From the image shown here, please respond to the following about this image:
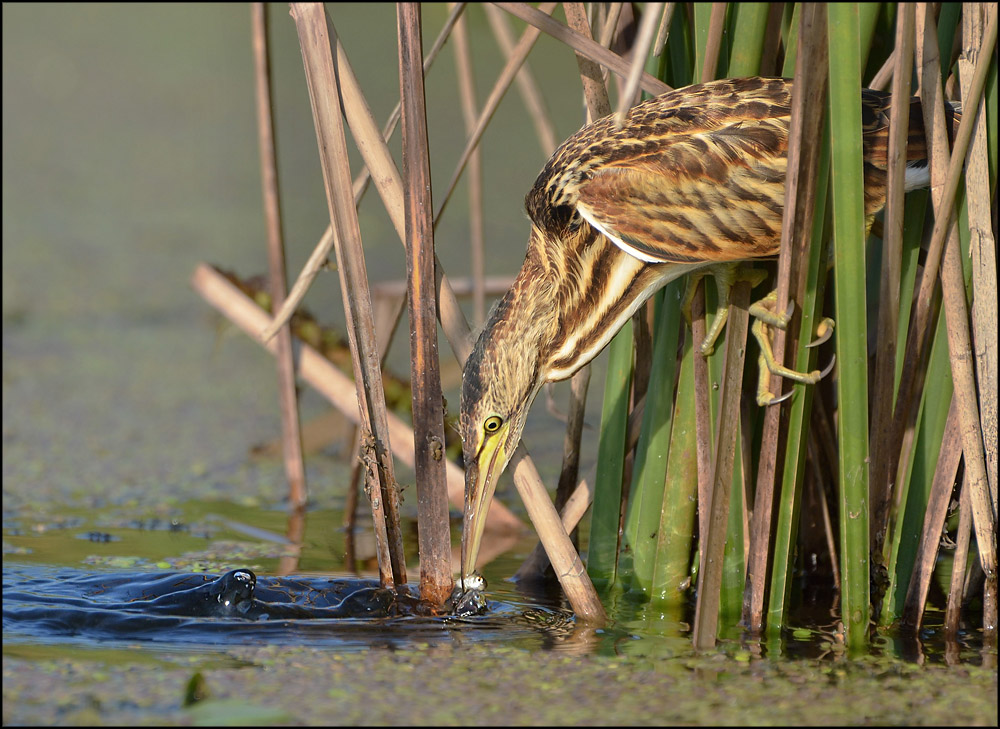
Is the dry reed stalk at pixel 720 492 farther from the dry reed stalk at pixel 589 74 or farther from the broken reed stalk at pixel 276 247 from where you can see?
the broken reed stalk at pixel 276 247

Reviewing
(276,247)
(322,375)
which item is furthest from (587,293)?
(322,375)

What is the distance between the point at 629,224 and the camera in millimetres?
2561

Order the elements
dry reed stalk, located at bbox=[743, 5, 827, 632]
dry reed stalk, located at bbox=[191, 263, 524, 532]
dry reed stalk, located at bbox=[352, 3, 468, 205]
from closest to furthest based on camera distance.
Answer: dry reed stalk, located at bbox=[743, 5, 827, 632] < dry reed stalk, located at bbox=[352, 3, 468, 205] < dry reed stalk, located at bbox=[191, 263, 524, 532]

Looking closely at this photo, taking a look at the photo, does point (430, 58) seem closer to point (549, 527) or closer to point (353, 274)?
point (353, 274)

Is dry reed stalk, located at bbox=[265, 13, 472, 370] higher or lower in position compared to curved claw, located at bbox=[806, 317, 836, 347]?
higher

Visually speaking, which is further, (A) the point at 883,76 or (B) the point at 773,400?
(A) the point at 883,76

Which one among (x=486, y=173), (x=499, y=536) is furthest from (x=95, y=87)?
(x=499, y=536)

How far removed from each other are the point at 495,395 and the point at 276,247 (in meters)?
1.45

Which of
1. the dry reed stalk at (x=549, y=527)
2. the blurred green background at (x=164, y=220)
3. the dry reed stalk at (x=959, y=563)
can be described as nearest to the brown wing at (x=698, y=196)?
the dry reed stalk at (x=549, y=527)

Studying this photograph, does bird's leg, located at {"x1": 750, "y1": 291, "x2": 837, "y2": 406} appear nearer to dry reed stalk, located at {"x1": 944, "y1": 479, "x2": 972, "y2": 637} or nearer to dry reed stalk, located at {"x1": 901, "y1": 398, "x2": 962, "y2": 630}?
dry reed stalk, located at {"x1": 901, "y1": 398, "x2": 962, "y2": 630}

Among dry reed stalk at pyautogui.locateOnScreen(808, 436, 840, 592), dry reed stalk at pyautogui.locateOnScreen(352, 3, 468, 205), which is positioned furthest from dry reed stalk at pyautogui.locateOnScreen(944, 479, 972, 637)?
dry reed stalk at pyautogui.locateOnScreen(352, 3, 468, 205)

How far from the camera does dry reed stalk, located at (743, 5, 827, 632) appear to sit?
212 centimetres

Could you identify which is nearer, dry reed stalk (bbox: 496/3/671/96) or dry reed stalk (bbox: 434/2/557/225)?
dry reed stalk (bbox: 496/3/671/96)

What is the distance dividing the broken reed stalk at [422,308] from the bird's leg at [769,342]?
69 centimetres
